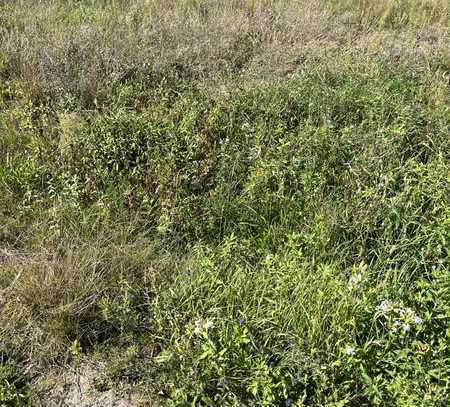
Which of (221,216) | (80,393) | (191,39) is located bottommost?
(80,393)

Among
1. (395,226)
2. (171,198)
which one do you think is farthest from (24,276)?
(395,226)

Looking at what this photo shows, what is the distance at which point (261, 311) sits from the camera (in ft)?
9.01

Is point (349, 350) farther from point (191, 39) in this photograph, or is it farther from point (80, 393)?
point (191, 39)

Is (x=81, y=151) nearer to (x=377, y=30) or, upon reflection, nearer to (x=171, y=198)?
(x=171, y=198)

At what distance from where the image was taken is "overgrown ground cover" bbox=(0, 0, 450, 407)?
2467 mm

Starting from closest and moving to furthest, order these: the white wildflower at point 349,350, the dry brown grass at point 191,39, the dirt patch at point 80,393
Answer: the white wildflower at point 349,350, the dirt patch at point 80,393, the dry brown grass at point 191,39

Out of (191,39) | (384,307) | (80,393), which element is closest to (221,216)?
(384,307)

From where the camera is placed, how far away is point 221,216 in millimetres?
3367

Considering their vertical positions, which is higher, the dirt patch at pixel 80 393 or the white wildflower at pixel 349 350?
the white wildflower at pixel 349 350

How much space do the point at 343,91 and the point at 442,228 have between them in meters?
1.99

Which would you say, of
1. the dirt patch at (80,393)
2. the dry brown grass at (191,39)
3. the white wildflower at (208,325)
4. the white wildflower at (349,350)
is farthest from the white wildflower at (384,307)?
the dry brown grass at (191,39)

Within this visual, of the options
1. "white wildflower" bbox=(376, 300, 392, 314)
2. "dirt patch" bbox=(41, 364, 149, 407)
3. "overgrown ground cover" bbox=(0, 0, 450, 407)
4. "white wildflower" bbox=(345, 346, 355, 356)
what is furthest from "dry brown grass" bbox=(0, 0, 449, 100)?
"white wildflower" bbox=(345, 346, 355, 356)

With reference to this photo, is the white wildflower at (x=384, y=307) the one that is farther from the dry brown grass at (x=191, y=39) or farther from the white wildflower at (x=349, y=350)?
the dry brown grass at (x=191, y=39)

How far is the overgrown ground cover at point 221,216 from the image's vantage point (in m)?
2.47
